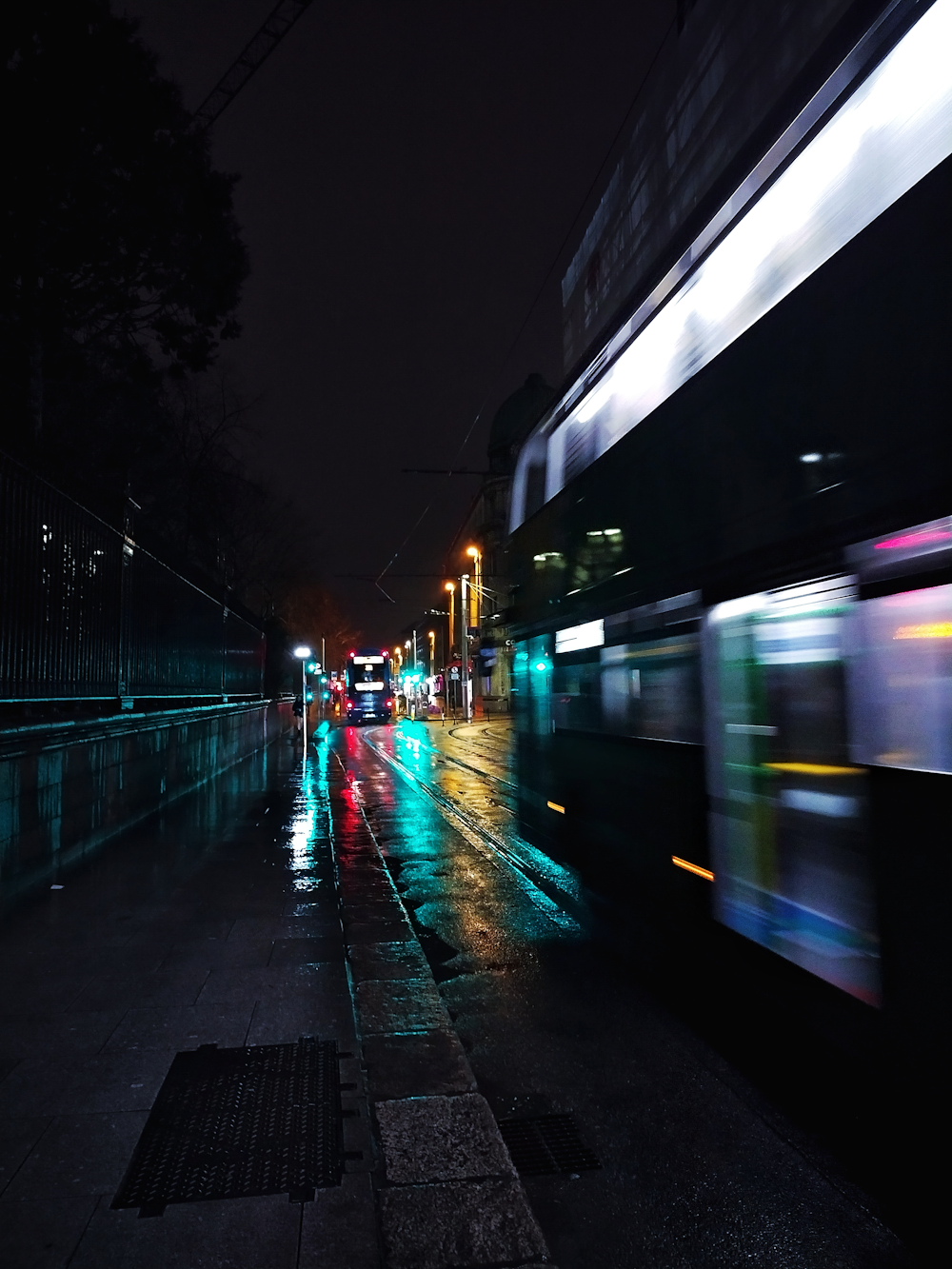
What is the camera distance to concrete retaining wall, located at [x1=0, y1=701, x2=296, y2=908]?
7.23 m

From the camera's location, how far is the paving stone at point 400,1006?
15.4 ft

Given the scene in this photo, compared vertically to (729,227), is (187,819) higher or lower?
lower

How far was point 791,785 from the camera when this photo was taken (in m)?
4.39

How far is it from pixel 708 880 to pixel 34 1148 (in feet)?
11.7

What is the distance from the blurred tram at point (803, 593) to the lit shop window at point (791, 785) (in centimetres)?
2

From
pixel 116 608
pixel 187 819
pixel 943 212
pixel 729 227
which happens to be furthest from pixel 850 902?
pixel 187 819

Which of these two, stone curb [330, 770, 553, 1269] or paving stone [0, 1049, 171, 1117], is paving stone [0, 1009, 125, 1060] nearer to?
paving stone [0, 1049, 171, 1117]

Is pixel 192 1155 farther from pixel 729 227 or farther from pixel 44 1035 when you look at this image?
pixel 729 227

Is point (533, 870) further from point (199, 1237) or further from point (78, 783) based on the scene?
point (199, 1237)

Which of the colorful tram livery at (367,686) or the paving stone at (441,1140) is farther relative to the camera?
the colorful tram livery at (367,686)

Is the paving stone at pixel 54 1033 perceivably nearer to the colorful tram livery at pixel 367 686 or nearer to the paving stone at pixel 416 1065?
the paving stone at pixel 416 1065

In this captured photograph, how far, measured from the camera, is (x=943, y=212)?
10.6 ft

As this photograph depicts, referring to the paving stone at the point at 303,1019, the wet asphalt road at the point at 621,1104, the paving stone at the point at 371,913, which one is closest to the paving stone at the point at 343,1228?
the wet asphalt road at the point at 621,1104

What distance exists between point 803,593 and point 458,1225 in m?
2.87
